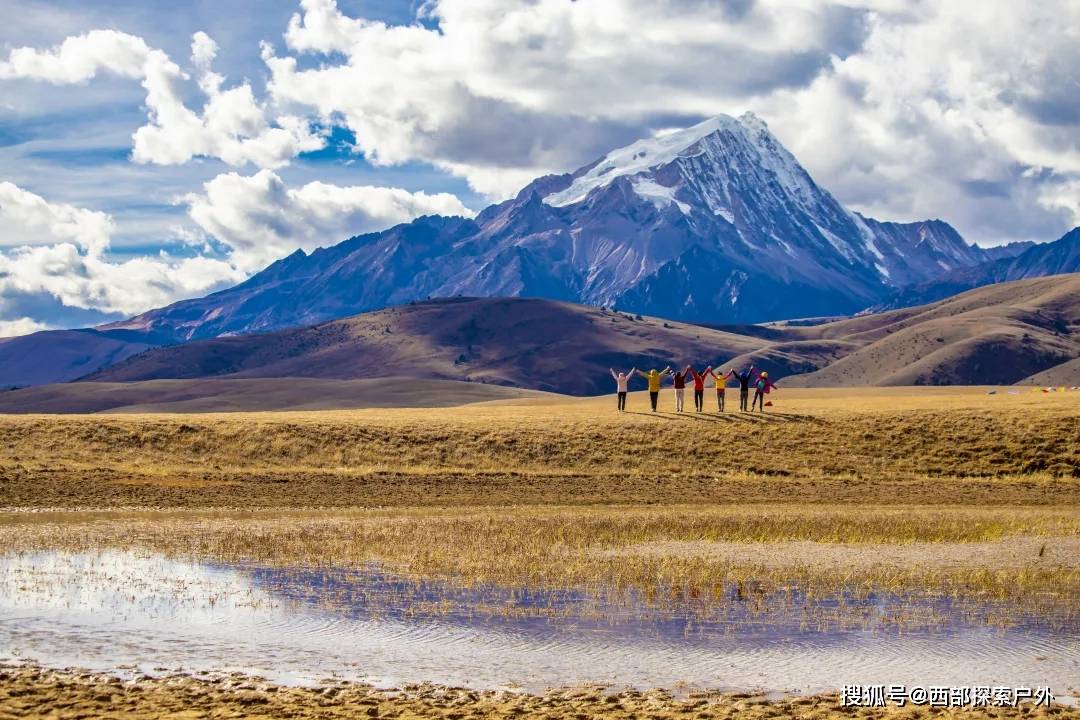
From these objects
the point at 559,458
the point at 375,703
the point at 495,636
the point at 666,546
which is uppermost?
the point at 559,458

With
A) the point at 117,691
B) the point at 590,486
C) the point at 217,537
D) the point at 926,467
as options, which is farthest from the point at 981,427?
the point at 117,691

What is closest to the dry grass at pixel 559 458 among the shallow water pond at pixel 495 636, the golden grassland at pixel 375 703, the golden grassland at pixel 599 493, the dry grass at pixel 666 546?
the golden grassland at pixel 599 493

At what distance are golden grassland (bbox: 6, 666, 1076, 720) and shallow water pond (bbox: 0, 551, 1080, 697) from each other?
72 cm

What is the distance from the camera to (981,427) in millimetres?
53438

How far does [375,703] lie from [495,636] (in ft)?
15.3

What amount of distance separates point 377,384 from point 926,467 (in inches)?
6122

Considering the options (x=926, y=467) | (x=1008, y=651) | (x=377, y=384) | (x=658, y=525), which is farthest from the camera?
(x=377, y=384)

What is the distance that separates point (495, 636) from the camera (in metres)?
20.2

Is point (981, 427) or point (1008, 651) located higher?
point (981, 427)

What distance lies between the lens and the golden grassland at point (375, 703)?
49.5ft

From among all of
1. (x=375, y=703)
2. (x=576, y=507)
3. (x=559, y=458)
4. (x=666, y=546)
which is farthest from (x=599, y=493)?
(x=375, y=703)

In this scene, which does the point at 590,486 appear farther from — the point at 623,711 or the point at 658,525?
the point at 623,711

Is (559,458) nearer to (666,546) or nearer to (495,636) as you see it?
(666,546)

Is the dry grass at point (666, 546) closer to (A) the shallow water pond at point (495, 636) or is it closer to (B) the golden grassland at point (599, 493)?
(B) the golden grassland at point (599, 493)
